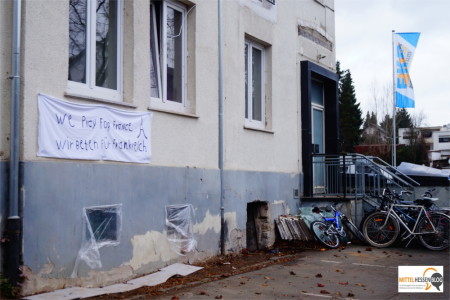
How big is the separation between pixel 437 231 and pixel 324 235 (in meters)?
2.20

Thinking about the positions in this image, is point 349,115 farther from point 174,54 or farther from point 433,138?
point 174,54

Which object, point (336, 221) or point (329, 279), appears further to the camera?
point (336, 221)

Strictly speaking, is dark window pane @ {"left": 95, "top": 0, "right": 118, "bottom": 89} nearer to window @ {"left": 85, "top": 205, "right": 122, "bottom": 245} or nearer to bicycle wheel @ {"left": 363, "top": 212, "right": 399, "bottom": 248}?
window @ {"left": 85, "top": 205, "right": 122, "bottom": 245}

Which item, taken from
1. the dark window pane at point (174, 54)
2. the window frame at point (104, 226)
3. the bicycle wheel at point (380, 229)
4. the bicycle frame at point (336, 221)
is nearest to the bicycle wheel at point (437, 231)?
the bicycle wheel at point (380, 229)

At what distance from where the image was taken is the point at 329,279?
805cm

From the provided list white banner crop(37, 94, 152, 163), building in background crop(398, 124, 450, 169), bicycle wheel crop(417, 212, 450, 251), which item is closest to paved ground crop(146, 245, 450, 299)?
bicycle wheel crop(417, 212, 450, 251)

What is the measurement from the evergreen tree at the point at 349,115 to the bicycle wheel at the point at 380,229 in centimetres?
4017

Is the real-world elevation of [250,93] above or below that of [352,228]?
above

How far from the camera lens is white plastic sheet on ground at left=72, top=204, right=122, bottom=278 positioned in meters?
6.86

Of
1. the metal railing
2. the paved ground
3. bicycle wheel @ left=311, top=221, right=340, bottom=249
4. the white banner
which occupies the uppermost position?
the white banner

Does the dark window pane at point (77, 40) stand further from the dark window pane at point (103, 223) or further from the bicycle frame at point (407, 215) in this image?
the bicycle frame at point (407, 215)

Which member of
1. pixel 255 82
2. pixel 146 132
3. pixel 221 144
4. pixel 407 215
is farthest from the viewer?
pixel 255 82

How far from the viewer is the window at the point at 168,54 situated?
8.68 m

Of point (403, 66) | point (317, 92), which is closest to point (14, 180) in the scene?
point (317, 92)
